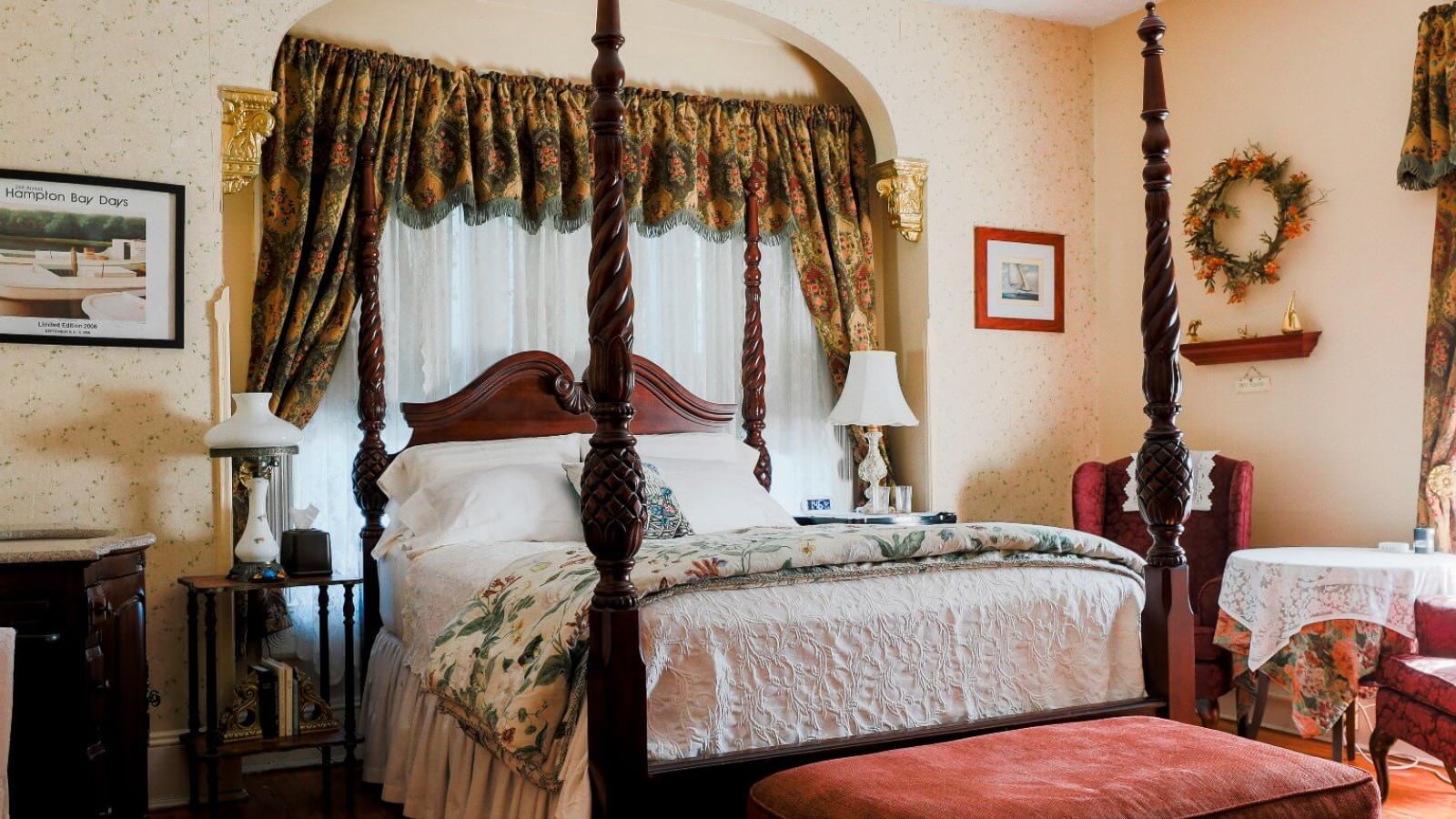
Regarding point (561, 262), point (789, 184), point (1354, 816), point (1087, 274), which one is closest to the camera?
point (1354, 816)

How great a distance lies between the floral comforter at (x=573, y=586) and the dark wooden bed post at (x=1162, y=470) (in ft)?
0.35

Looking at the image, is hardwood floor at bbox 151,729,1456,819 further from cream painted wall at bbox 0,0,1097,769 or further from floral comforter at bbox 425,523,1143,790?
floral comforter at bbox 425,523,1143,790

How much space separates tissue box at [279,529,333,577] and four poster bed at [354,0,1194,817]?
0.19 m

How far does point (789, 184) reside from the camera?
5.34 meters

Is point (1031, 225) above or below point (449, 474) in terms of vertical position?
above

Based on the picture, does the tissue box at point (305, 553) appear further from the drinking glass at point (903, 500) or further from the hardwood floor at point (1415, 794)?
the hardwood floor at point (1415, 794)

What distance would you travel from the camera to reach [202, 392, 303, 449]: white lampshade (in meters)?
3.80

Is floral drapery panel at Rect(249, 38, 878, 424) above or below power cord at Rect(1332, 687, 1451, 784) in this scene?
above

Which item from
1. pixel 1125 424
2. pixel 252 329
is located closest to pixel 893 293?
pixel 1125 424

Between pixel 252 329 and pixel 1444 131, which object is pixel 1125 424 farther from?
pixel 252 329

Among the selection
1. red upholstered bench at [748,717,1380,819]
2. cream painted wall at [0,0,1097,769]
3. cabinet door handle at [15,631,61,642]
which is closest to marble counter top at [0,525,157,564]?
cabinet door handle at [15,631,61,642]

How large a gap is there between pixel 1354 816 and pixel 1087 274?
3748 millimetres

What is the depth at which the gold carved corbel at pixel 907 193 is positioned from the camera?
5.32 metres

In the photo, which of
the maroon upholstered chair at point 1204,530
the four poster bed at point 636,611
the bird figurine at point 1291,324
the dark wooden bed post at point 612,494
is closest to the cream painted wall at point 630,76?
the maroon upholstered chair at point 1204,530
